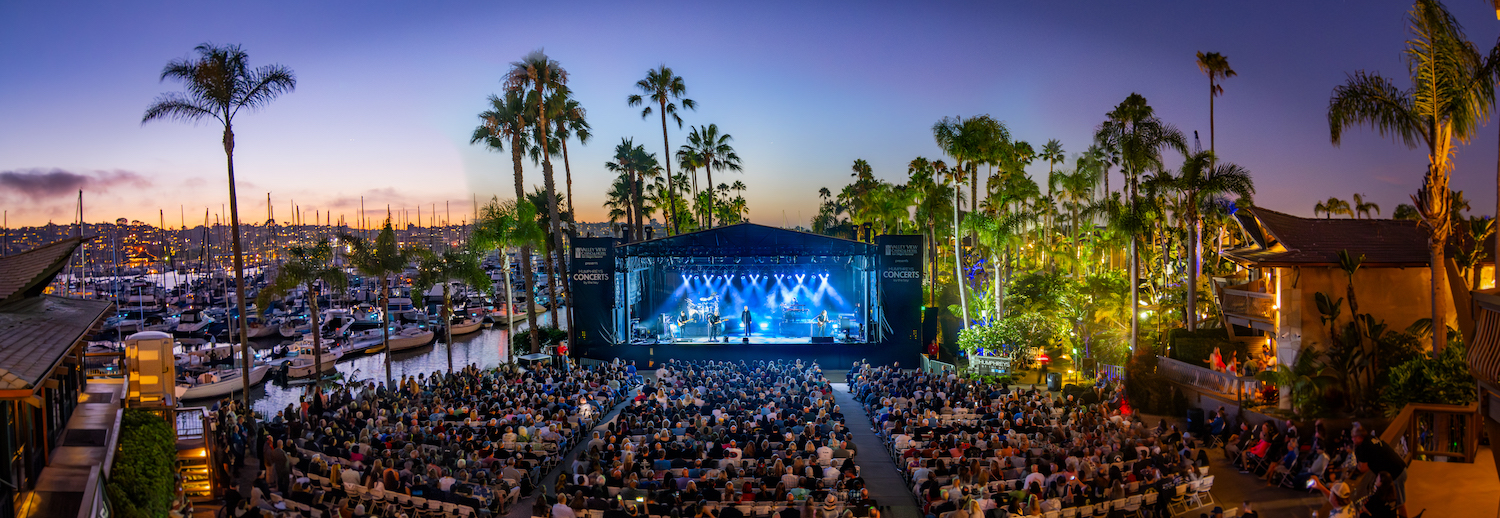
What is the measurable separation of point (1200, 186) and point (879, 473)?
46.2 ft

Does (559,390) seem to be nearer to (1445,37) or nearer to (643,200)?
(1445,37)

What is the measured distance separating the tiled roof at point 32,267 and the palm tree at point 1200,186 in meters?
25.2

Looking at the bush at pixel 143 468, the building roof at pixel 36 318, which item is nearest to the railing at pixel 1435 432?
the building roof at pixel 36 318

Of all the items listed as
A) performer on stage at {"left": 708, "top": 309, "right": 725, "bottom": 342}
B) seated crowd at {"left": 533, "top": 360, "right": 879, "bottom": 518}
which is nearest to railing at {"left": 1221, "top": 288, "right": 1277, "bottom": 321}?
seated crowd at {"left": 533, "top": 360, "right": 879, "bottom": 518}

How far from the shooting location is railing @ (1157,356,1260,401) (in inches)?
725

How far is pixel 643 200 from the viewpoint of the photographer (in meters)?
47.6

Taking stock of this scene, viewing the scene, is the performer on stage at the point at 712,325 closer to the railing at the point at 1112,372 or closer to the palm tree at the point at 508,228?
the palm tree at the point at 508,228

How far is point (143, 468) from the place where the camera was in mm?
10648

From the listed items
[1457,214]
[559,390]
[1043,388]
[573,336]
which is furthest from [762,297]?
[1457,214]

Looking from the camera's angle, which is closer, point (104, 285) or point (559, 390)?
point (559, 390)

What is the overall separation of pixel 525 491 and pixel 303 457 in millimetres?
4340

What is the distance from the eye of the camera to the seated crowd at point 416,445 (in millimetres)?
12336

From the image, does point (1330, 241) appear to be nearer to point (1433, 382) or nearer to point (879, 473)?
point (1433, 382)

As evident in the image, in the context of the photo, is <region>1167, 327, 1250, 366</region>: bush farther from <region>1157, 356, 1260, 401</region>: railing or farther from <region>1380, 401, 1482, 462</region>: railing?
<region>1380, 401, 1482, 462</region>: railing
